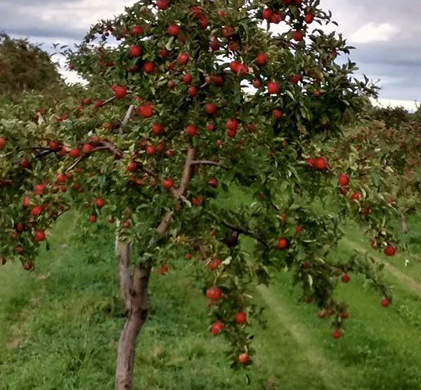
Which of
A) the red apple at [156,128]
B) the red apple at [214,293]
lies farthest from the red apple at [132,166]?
the red apple at [214,293]

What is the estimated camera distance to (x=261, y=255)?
17.4 feet

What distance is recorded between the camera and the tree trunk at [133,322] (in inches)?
266

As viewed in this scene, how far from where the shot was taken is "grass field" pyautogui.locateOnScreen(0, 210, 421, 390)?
372 inches

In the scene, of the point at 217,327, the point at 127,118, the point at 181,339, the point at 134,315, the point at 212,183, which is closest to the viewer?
the point at 217,327

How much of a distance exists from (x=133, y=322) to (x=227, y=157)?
2285mm

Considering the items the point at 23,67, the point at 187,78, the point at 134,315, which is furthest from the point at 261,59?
the point at 23,67

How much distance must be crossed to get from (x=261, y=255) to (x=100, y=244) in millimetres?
12857

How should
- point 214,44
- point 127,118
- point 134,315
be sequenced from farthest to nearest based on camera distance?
point 127,118 < point 134,315 < point 214,44

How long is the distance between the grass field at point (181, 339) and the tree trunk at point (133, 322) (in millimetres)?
1909

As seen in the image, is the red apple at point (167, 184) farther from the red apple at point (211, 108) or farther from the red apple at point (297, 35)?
the red apple at point (297, 35)

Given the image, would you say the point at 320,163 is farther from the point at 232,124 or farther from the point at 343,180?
the point at 232,124

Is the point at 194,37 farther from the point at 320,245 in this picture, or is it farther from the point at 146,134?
the point at 320,245

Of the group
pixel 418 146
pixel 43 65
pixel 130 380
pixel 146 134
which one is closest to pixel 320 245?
pixel 146 134

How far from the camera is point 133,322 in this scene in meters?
6.89
